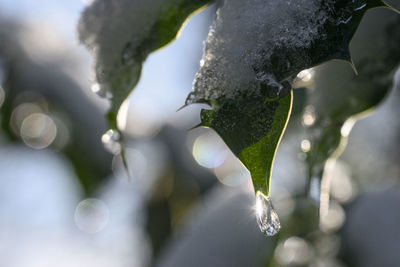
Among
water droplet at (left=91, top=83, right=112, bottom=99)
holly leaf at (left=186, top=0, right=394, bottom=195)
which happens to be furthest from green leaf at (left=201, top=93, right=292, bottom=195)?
water droplet at (left=91, top=83, right=112, bottom=99)

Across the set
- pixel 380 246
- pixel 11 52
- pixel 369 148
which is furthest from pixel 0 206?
pixel 380 246

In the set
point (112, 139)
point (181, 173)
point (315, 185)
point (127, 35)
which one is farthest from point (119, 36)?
point (181, 173)

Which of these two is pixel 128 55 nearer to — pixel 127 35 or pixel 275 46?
pixel 127 35

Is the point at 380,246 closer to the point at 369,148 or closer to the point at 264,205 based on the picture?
the point at 264,205

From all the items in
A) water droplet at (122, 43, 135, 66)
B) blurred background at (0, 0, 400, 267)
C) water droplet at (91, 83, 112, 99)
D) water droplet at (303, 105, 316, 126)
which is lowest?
blurred background at (0, 0, 400, 267)

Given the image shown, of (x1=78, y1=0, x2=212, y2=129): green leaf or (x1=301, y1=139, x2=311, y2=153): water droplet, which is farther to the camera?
(x1=301, y1=139, x2=311, y2=153): water droplet

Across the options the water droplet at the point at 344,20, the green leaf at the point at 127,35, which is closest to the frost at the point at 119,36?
the green leaf at the point at 127,35

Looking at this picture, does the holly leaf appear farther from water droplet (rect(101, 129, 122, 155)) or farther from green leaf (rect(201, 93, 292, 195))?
water droplet (rect(101, 129, 122, 155))
